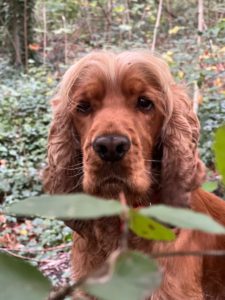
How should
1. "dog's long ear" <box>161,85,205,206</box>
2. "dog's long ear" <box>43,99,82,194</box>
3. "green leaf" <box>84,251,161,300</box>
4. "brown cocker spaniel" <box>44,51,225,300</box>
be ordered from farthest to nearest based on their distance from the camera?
1. "dog's long ear" <box>43,99,82,194</box>
2. "dog's long ear" <box>161,85,205,206</box>
3. "brown cocker spaniel" <box>44,51,225,300</box>
4. "green leaf" <box>84,251,161,300</box>

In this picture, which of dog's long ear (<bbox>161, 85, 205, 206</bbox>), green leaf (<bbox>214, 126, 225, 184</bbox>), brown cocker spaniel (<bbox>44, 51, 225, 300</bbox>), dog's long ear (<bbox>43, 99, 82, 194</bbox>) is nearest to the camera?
green leaf (<bbox>214, 126, 225, 184</bbox>)

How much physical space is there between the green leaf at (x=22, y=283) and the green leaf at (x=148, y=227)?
7cm

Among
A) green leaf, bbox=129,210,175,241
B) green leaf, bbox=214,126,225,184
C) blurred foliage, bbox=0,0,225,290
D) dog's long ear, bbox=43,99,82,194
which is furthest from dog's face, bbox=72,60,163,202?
green leaf, bbox=129,210,175,241

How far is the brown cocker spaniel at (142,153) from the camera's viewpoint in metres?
2.59

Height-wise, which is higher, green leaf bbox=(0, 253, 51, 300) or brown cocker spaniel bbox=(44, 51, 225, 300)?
green leaf bbox=(0, 253, 51, 300)

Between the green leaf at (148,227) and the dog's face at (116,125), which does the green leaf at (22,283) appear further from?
the dog's face at (116,125)

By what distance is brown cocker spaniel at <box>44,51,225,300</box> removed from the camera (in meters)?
2.59

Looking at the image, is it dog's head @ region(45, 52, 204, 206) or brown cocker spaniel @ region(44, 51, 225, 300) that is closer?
dog's head @ region(45, 52, 204, 206)

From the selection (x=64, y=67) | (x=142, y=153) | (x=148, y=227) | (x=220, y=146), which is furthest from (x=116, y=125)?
(x=64, y=67)

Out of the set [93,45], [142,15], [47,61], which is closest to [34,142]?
[47,61]

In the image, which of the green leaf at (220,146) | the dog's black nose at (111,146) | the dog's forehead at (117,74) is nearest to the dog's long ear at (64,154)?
the dog's forehead at (117,74)

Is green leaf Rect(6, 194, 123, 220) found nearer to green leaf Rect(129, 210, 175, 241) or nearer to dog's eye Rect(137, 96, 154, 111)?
green leaf Rect(129, 210, 175, 241)

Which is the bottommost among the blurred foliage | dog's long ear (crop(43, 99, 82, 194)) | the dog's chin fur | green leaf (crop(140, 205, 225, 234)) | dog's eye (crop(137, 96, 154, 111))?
the blurred foliage

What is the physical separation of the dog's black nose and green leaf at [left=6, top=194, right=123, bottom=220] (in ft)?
5.80
